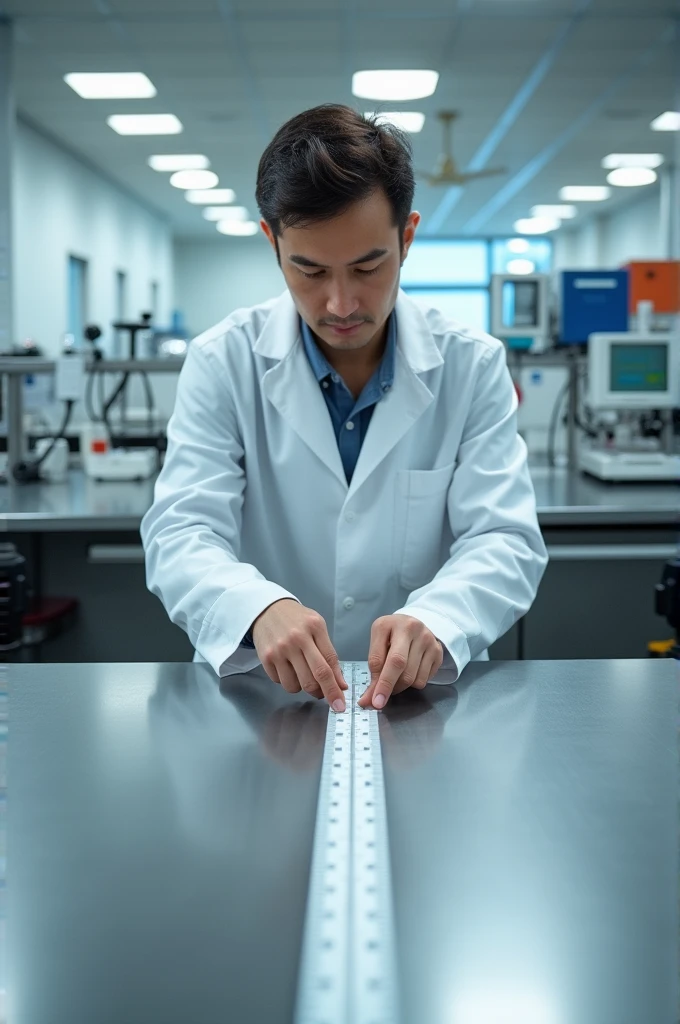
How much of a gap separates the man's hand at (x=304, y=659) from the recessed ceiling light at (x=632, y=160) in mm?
8215

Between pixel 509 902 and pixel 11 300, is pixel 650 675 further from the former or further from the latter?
pixel 11 300

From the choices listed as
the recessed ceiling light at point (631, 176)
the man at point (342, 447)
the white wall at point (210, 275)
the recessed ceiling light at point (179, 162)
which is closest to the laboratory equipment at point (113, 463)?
the man at point (342, 447)

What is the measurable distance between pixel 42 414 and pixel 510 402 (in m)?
3.31

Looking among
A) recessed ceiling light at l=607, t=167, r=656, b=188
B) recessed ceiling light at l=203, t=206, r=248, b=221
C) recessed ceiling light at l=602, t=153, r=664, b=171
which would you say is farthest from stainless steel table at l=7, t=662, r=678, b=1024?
recessed ceiling light at l=203, t=206, r=248, b=221

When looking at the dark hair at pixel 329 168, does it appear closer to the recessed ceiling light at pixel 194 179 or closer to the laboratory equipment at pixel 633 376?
the laboratory equipment at pixel 633 376

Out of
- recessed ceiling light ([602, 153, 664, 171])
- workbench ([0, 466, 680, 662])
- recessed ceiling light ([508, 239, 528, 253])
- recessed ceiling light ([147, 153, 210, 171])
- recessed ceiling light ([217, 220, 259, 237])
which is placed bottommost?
workbench ([0, 466, 680, 662])

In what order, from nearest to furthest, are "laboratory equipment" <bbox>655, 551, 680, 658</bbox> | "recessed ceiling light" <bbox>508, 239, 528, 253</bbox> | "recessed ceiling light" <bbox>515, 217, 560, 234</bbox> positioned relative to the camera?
"laboratory equipment" <bbox>655, 551, 680, 658</bbox>
"recessed ceiling light" <bbox>515, 217, 560, 234</bbox>
"recessed ceiling light" <bbox>508, 239, 528, 253</bbox>

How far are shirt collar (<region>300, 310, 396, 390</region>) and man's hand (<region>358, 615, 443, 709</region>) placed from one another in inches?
19.2

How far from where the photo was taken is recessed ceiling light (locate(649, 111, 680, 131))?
684 centimetres

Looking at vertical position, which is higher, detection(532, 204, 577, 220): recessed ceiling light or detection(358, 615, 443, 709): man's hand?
detection(532, 204, 577, 220): recessed ceiling light

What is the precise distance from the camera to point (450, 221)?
11828 mm

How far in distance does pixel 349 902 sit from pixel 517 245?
1366cm

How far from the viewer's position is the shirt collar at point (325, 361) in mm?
1440

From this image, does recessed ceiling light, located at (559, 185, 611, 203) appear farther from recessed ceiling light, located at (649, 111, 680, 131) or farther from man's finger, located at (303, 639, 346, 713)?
man's finger, located at (303, 639, 346, 713)
